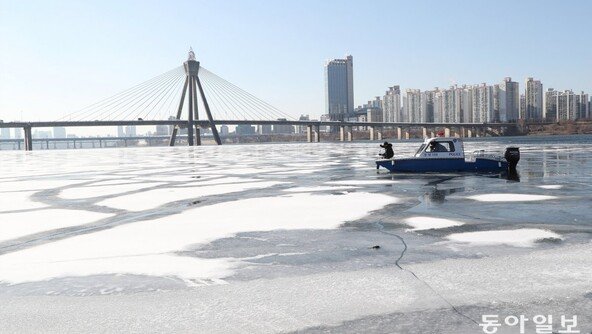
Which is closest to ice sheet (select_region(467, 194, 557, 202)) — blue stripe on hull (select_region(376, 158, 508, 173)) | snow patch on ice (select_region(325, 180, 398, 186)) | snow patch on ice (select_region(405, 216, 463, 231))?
snow patch on ice (select_region(405, 216, 463, 231))

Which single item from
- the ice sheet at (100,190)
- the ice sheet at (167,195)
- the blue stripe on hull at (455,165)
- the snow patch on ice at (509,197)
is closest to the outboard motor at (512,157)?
the blue stripe on hull at (455,165)

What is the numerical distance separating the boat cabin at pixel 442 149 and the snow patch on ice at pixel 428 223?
10.0m

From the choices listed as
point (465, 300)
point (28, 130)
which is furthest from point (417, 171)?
point (28, 130)

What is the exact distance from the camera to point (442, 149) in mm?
18469

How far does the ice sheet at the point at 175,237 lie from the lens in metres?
5.66

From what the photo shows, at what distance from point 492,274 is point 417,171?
1354 centimetres

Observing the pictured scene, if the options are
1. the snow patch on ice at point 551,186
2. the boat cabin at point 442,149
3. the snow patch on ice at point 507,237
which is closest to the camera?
the snow patch on ice at point 507,237

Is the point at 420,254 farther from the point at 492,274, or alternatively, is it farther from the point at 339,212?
the point at 339,212

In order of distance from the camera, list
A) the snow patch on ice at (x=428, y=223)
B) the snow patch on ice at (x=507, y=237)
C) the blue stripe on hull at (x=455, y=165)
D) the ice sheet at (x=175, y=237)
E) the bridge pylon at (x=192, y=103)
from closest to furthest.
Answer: the ice sheet at (x=175, y=237) → the snow patch on ice at (x=507, y=237) → the snow patch on ice at (x=428, y=223) → the blue stripe on hull at (x=455, y=165) → the bridge pylon at (x=192, y=103)

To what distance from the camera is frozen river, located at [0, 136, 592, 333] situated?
4.02 m

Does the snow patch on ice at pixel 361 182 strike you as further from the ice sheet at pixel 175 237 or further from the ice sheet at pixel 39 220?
the ice sheet at pixel 39 220

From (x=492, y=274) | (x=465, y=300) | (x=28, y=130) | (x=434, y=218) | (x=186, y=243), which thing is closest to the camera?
(x=465, y=300)

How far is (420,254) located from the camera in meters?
6.02

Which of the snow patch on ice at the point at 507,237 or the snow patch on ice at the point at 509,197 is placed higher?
the snow patch on ice at the point at 507,237
